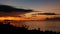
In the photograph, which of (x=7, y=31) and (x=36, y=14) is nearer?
(x=7, y=31)

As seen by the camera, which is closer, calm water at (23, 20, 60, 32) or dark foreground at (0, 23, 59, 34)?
dark foreground at (0, 23, 59, 34)

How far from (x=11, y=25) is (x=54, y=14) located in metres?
1.61

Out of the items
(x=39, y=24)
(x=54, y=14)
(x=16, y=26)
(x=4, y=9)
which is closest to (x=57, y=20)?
(x=54, y=14)

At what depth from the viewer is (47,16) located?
7.44m

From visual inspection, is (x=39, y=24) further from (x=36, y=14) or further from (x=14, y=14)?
(x=14, y=14)

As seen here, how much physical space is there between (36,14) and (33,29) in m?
0.65

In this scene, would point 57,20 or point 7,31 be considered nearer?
point 7,31

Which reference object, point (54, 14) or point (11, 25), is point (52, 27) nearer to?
point (54, 14)

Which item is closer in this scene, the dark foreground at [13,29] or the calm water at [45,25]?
the dark foreground at [13,29]

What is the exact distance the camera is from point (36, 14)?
7.38 meters

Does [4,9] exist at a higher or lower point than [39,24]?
higher

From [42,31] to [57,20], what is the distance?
2.48 feet

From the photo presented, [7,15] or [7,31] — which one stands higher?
[7,15]

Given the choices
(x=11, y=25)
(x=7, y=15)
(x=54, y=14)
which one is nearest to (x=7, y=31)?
(x=11, y=25)
